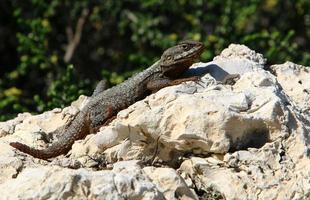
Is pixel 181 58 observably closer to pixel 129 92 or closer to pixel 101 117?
pixel 129 92

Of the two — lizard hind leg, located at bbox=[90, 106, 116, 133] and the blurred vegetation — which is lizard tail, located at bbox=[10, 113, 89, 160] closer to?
lizard hind leg, located at bbox=[90, 106, 116, 133]

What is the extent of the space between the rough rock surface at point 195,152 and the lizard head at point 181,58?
0.93 metres

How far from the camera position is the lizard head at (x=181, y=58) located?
7238 millimetres

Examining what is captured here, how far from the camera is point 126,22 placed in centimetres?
1322

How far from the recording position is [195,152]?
582 centimetres

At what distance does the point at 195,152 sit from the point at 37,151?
1.37 meters

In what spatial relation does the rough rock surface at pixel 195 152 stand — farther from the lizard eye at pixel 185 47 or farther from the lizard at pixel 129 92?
the lizard eye at pixel 185 47

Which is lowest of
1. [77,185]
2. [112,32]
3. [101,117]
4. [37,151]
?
[112,32]

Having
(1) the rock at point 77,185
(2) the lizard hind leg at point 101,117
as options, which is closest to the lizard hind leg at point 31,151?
(2) the lizard hind leg at point 101,117

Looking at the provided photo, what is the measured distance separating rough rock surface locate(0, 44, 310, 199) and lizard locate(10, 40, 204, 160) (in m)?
0.61

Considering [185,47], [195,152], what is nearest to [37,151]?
[195,152]

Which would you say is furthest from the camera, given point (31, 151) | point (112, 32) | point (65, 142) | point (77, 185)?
point (112, 32)

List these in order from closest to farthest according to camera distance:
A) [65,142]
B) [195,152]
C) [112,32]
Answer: [195,152] < [65,142] < [112,32]

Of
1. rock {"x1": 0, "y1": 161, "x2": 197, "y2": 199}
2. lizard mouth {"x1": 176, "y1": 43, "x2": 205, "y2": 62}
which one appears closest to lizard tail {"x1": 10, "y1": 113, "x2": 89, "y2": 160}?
lizard mouth {"x1": 176, "y1": 43, "x2": 205, "y2": 62}
